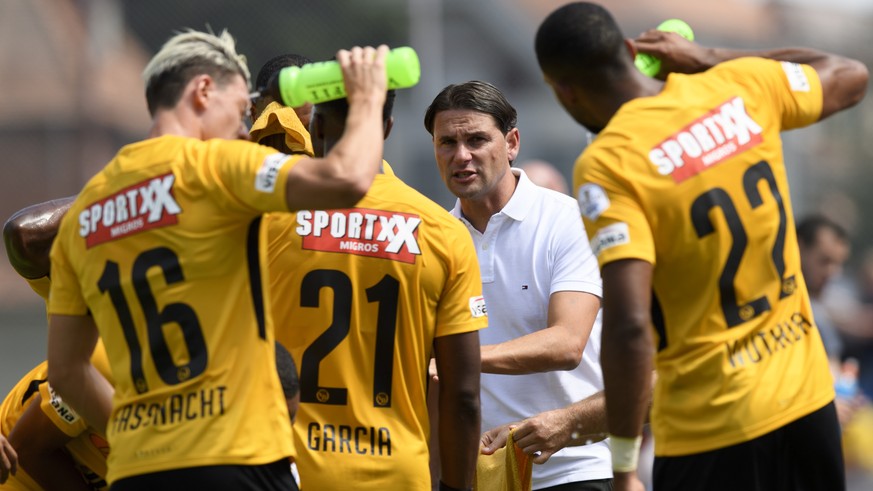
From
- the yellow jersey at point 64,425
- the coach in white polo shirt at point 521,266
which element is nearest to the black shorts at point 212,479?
the yellow jersey at point 64,425

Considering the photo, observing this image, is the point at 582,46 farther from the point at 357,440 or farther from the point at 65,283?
the point at 65,283

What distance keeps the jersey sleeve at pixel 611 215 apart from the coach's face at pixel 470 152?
173cm

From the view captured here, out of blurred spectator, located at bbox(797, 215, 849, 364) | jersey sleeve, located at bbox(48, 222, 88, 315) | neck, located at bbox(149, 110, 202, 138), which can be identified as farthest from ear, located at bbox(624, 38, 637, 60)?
blurred spectator, located at bbox(797, 215, 849, 364)

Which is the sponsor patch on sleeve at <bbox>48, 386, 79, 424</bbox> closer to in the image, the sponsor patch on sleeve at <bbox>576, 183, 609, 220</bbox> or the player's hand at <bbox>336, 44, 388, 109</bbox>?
the player's hand at <bbox>336, 44, 388, 109</bbox>

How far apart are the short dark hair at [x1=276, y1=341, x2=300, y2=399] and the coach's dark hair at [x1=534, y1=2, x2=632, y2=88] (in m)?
1.31

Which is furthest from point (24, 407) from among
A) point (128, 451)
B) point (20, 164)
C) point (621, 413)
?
point (20, 164)

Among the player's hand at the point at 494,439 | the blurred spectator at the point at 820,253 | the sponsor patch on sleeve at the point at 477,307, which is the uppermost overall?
the sponsor patch on sleeve at the point at 477,307

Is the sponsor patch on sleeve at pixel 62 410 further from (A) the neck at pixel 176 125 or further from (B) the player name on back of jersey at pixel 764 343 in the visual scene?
(B) the player name on back of jersey at pixel 764 343

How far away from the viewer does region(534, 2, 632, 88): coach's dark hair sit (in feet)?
14.1

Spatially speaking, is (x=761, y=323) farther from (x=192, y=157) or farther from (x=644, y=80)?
(x=192, y=157)

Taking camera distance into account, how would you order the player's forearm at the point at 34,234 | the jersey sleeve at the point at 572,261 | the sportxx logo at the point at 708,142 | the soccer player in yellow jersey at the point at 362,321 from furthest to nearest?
the jersey sleeve at the point at 572,261 → the player's forearm at the point at 34,234 → the soccer player in yellow jersey at the point at 362,321 → the sportxx logo at the point at 708,142

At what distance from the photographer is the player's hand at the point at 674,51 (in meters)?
4.61

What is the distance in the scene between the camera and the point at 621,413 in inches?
165

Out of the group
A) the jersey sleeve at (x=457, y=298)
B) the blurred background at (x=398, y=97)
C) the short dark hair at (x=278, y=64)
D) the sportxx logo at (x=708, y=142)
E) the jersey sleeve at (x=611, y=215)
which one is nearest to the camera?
the jersey sleeve at (x=611, y=215)
